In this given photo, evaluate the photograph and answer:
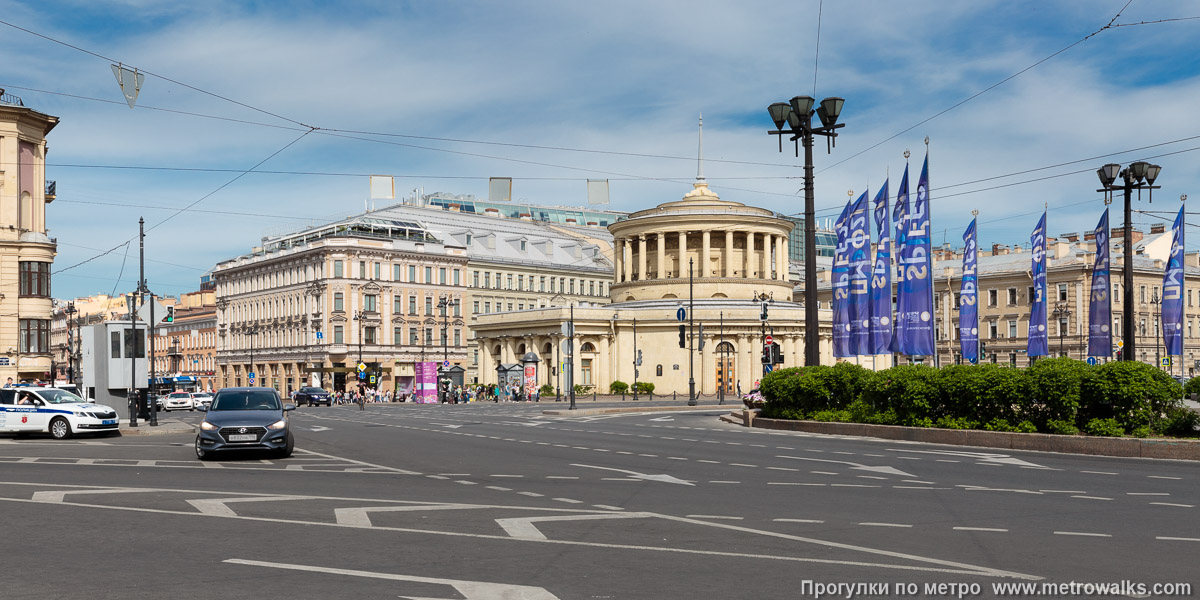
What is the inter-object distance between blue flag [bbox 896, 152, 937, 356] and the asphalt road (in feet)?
49.4

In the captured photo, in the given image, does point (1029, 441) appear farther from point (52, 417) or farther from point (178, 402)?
point (178, 402)

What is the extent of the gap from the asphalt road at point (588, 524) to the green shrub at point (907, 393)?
14.7 ft

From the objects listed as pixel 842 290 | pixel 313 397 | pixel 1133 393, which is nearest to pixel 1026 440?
pixel 1133 393

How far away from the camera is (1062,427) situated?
78.1 feet

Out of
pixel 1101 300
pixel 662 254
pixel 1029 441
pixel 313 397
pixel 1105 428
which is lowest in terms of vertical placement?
pixel 313 397

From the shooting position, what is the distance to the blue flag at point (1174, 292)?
39.2 metres

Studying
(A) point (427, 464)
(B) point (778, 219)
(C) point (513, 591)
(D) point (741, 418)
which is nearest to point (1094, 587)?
(C) point (513, 591)

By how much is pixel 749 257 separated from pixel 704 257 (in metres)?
4.38

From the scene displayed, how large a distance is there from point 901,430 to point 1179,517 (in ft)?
48.7

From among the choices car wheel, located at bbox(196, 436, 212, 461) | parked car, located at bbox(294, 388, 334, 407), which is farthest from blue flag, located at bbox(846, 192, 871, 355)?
parked car, located at bbox(294, 388, 334, 407)

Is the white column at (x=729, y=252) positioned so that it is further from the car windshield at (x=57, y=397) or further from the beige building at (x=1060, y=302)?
the car windshield at (x=57, y=397)

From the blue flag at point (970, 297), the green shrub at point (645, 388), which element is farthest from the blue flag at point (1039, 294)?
the green shrub at point (645, 388)

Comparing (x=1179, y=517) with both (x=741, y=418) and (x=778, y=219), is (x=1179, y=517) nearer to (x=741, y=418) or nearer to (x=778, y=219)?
(x=741, y=418)

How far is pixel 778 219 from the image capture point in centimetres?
10256
